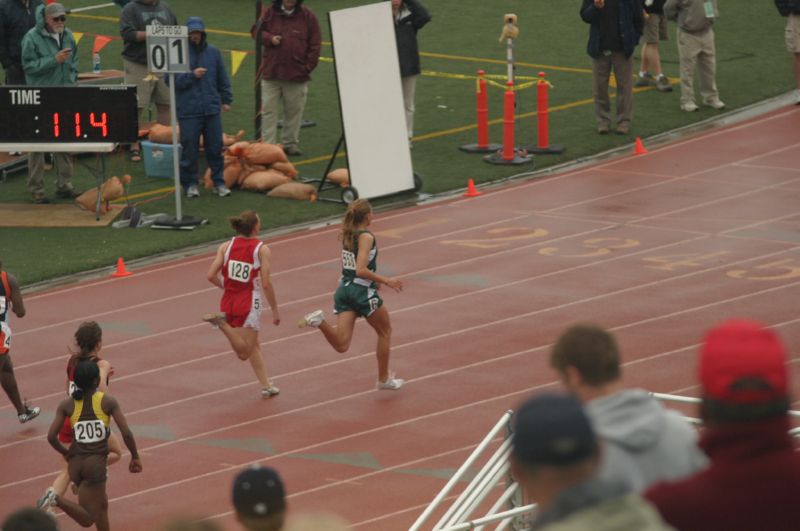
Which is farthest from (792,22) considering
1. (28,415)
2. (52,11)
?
(28,415)

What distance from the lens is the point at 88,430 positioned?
11.1m

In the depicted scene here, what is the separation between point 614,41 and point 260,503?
18752mm

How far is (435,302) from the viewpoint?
1678 centimetres

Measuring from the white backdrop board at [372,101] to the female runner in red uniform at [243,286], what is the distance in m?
6.53

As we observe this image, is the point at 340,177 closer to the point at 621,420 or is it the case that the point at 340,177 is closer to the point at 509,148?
the point at 509,148

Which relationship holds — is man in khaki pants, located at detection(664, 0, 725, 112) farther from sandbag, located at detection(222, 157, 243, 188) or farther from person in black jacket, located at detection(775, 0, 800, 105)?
sandbag, located at detection(222, 157, 243, 188)

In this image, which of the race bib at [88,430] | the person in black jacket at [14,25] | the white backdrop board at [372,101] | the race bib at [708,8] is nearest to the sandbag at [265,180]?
the white backdrop board at [372,101]

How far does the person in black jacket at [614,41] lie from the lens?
22984 mm

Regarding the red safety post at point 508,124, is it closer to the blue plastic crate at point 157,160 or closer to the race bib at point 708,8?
the race bib at point 708,8

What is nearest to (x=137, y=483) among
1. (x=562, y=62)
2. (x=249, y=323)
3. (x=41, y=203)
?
(x=249, y=323)

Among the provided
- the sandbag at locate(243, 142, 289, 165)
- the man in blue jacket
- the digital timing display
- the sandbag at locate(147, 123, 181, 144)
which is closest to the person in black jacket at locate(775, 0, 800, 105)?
the sandbag at locate(243, 142, 289, 165)

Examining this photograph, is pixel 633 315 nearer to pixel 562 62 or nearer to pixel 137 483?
pixel 137 483

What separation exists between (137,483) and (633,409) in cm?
808

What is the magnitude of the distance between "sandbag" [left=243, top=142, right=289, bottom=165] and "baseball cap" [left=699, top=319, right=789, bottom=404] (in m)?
17.1
